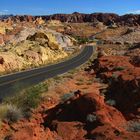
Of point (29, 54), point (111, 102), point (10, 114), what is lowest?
point (29, 54)

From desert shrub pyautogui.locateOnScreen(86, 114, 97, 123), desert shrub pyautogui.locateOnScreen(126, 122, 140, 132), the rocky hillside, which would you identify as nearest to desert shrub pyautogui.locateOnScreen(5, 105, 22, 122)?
desert shrub pyautogui.locateOnScreen(86, 114, 97, 123)

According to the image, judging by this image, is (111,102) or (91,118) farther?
(111,102)

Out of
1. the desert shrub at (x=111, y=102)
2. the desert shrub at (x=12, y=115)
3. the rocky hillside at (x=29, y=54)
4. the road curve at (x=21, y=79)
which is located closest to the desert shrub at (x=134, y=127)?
the desert shrub at (x=111, y=102)

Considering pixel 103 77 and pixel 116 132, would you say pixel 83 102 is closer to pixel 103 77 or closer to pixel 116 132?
pixel 116 132

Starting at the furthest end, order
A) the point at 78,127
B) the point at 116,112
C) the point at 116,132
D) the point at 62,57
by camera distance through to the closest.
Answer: the point at 62,57
the point at 116,112
the point at 78,127
the point at 116,132

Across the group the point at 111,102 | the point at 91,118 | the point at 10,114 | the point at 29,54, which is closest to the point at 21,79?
the point at 111,102

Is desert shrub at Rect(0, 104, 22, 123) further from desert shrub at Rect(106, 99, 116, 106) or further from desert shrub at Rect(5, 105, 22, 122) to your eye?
desert shrub at Rect(106, 99, 116, 106)

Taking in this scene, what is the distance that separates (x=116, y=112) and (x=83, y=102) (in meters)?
1.63

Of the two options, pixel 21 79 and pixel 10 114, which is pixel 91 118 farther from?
pixel 21 79

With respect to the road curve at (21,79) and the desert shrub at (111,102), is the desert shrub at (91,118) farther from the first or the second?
the road curve at (21,79)

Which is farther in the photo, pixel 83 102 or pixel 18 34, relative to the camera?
pixel 18 34

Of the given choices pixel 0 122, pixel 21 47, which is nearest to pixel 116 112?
pixel 0 122

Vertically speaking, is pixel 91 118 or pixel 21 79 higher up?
pixel 91 118

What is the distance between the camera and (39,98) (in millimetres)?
23078
